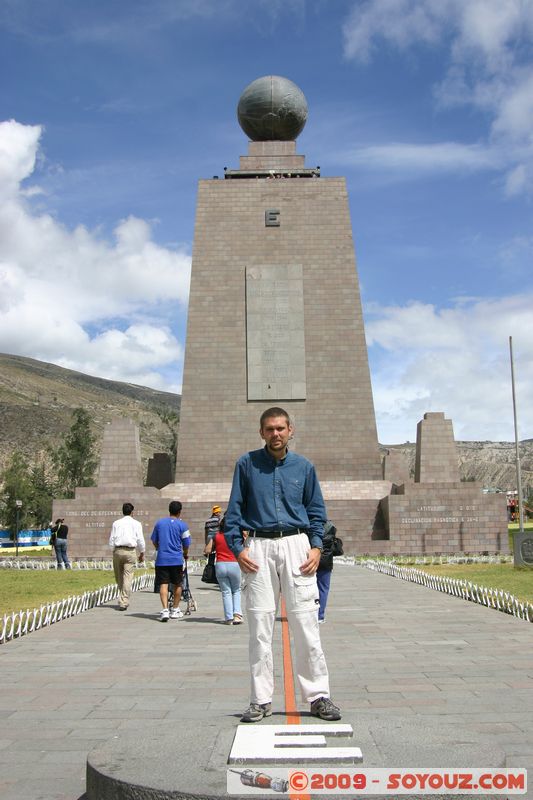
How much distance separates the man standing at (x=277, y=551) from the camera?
4480 millimetres

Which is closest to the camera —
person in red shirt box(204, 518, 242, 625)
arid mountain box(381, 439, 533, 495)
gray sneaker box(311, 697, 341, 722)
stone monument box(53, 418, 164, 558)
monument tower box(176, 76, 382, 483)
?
Answer: gray sneaker box(311, 697, 341, 722)

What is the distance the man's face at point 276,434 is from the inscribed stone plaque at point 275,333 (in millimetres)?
22007

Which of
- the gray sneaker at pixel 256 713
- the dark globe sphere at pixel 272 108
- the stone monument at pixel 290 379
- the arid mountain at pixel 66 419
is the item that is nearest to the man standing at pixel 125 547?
the gray sneaker at pixel 256 713

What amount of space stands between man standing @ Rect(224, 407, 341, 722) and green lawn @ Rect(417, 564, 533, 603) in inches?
293

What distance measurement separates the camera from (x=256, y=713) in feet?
14.3

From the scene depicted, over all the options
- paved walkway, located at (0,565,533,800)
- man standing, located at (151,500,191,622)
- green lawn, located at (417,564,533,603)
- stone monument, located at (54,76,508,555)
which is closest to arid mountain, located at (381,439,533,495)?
stone monument, located at (54,76,508,555)

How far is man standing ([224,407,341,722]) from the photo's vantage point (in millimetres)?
4480

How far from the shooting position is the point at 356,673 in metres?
6.59

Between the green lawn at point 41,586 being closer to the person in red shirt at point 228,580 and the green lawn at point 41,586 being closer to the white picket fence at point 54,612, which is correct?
the white picket fence at point 54,612

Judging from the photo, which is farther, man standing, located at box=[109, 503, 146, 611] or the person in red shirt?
man standing, located at box=[109, 503, 146, 611]

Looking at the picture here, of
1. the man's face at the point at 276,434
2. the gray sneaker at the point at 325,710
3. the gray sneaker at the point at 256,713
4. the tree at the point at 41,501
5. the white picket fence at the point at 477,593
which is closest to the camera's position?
the gray sneaker at the point at 325,710

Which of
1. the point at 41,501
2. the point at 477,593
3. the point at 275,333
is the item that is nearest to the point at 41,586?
the point at 477,593

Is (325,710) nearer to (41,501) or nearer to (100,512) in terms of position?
(100,512)

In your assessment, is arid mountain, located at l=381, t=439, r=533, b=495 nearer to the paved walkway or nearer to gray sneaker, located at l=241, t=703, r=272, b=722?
the paved walkway
